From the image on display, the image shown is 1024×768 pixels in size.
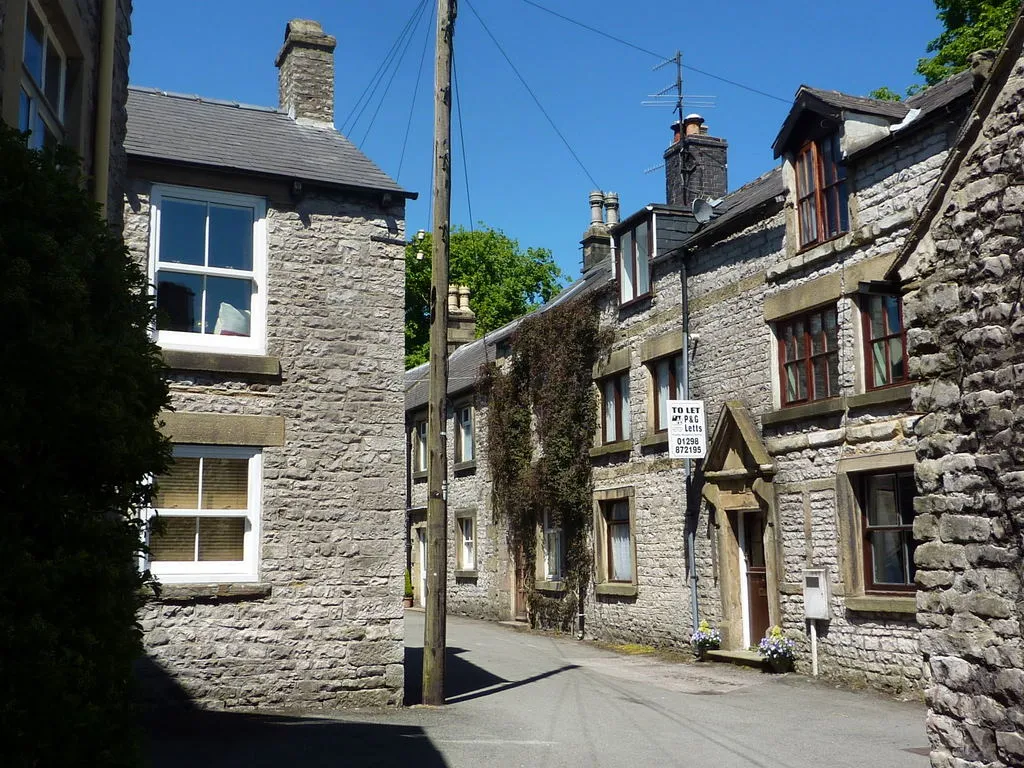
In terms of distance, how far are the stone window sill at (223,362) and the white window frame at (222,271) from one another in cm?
17

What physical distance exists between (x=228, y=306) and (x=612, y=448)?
10.3 metres

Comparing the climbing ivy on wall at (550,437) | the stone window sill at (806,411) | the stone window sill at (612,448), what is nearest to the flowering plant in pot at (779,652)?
the stone window sill at (806,411)

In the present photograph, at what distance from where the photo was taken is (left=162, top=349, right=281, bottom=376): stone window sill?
1245 cm

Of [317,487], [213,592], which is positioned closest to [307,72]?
[317,487]

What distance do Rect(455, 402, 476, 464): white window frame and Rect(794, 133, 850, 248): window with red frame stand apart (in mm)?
12990

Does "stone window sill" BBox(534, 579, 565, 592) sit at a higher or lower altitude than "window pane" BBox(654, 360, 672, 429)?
lower

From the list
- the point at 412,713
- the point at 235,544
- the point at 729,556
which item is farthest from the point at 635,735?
the point at 729,556

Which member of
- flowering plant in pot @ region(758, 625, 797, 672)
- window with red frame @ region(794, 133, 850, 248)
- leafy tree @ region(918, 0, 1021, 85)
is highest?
leafy tree @ region(918, 0, 1021, 85)

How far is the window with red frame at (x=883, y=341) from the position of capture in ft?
47.1

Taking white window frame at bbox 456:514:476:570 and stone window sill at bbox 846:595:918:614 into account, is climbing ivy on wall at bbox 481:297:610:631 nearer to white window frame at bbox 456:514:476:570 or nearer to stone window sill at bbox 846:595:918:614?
white window frame at bbox 456:514:476:570

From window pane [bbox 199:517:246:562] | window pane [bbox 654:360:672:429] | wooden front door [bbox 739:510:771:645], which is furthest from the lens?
window pane [bbox 654:360:672:429]

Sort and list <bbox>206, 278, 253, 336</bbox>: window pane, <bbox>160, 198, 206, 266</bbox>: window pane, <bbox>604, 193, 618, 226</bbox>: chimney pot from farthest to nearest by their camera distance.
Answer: <bbox>604, 193, 618, 226</bbox>: chimney pot → <bbox>206, 278, 253, 336</bbox>: window pane → <bbox>160, 198, 206, 266</bbox>: window pane

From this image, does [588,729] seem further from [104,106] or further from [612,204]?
[612,204]

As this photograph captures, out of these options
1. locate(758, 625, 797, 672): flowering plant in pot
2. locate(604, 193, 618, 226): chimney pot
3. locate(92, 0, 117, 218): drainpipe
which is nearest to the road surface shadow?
locate(92, 0, 117, 218): drainpipe
